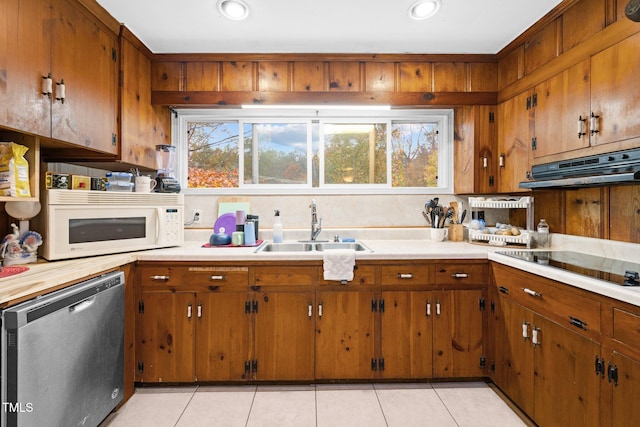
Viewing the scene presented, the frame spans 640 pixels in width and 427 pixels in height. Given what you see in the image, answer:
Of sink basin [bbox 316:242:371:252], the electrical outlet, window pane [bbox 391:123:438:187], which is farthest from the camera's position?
window pane [bbox 391:123:438:187]

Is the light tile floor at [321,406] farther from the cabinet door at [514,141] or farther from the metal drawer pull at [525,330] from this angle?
the cabinet door at [514,141]

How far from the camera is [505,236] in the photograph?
94.0 inches

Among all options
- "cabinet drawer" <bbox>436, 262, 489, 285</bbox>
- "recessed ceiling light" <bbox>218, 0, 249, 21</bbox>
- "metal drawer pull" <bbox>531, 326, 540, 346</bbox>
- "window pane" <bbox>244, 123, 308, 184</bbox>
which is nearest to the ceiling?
"recessed ceiling light" <bbox>218, 0, 249, 21</bbox>

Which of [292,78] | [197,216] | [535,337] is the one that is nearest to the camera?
[535,337]

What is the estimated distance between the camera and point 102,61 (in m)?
2.02

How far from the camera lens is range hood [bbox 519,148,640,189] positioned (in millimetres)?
1441

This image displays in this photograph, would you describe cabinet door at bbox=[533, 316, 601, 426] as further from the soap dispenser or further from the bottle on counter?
the soap dispenser

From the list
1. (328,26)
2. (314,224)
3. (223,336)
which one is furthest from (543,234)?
(223,336)

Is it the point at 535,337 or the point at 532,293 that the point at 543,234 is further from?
the point at 535,337

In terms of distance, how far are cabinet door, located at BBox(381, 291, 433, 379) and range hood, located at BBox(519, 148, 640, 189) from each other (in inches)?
39.3

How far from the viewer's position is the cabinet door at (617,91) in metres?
1.52

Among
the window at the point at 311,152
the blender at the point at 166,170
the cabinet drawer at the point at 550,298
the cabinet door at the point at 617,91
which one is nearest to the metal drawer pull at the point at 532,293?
the cabinet drawer at the point at 550,298

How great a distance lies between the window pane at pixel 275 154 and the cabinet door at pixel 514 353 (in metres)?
1.83

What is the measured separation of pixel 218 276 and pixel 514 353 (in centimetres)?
185
